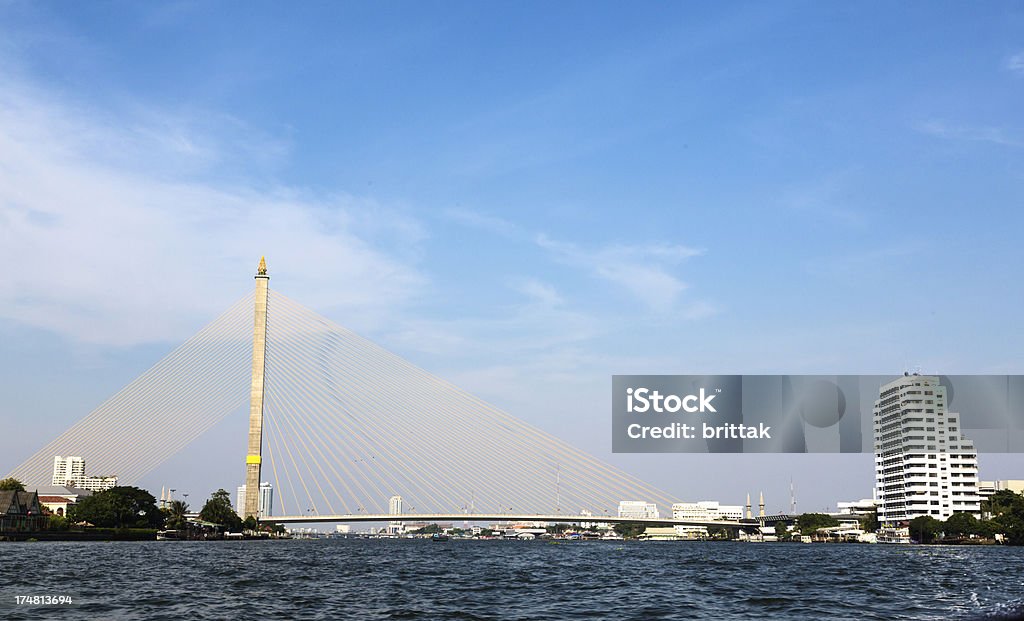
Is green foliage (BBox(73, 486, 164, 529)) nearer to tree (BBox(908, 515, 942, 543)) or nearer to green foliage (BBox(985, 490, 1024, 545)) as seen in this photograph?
green foliage (BBox(985, 490, 1024, 545))

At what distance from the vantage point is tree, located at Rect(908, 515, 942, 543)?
161 meters

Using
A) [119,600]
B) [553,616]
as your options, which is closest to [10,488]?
[119,600]

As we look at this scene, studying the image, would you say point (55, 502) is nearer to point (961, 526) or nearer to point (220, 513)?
point (220, 513)

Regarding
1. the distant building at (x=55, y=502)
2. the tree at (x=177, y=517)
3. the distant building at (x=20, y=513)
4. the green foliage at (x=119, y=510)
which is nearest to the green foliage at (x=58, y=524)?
the distant building at (x=20, y=513)

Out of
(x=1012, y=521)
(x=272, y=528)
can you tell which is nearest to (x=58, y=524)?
(x=272, y=528)

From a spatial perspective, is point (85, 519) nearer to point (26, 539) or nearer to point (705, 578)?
point (26, 539)

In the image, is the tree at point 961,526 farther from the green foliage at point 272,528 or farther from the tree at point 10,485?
the tree at point 10,485

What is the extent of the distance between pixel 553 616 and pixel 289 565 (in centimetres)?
3348

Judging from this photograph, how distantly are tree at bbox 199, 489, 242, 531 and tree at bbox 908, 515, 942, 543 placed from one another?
11363 centimetres

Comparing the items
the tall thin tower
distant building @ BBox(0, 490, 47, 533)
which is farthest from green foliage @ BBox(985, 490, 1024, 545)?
distant building @ BBox(0, 490, 47, 533)

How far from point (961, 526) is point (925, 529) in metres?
13.6

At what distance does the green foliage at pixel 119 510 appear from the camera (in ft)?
406

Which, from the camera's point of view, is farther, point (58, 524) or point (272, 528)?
point (272, 528)

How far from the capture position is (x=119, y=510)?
125375mm
